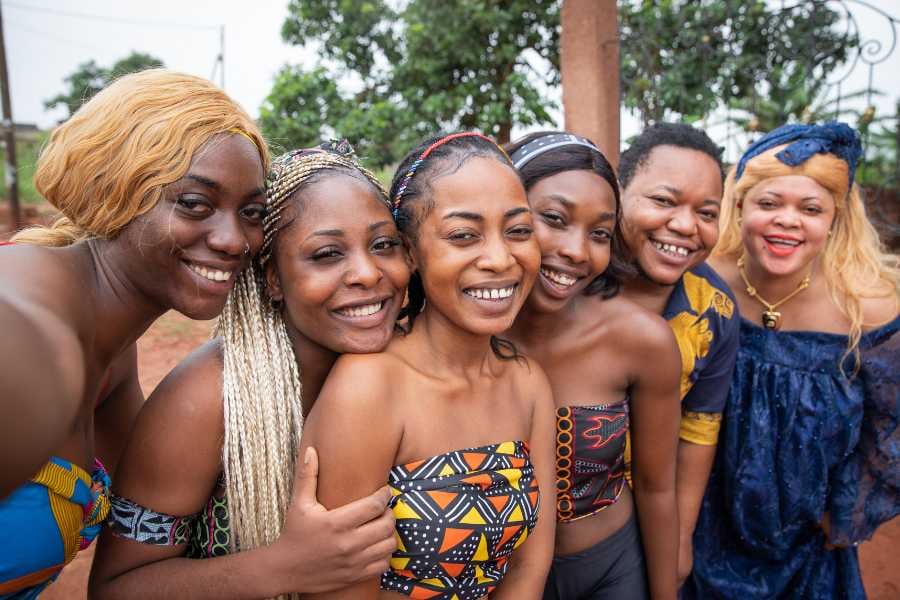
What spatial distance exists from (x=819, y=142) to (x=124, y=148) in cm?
236

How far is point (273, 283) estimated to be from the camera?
160 centimetres

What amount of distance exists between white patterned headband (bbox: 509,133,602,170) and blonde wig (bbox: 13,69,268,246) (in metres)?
0.82

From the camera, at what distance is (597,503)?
6.34 feet

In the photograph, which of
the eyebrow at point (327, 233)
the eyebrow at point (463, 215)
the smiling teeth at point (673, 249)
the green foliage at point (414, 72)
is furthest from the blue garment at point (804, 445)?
the green foliage at point (414, 72)

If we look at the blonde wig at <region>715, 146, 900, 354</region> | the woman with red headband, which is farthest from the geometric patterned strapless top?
the blonde wig at <region>715, 146, 900, 354</region>

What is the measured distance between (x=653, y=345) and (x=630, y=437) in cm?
37

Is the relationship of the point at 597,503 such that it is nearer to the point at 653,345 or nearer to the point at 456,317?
the point at 653,345

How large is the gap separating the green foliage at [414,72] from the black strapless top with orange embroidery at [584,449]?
6.10 m

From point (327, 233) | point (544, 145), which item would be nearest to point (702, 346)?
point (544, 145)

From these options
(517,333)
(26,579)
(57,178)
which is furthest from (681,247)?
(26,579)

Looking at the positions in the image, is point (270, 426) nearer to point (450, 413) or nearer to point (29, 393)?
point (450, 413)

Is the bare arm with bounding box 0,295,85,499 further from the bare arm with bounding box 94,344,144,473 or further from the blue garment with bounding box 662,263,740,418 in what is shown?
the blue garment with bounding box 662,263,740,418

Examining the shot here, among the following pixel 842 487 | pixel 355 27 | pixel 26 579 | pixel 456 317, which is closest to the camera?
pixel 26 579

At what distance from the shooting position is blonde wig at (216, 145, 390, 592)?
1482 mm
